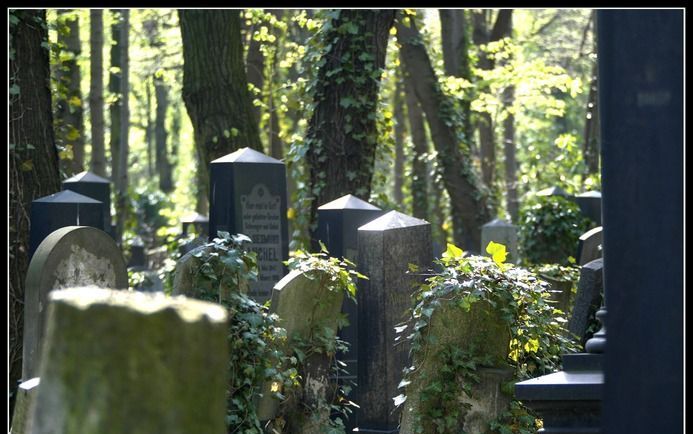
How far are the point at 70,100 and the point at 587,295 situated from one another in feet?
29.2

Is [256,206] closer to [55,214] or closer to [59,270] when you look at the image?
[55,214]

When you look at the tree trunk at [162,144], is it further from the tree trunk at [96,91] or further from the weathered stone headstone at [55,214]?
the weathered stone headstone at [55,214]

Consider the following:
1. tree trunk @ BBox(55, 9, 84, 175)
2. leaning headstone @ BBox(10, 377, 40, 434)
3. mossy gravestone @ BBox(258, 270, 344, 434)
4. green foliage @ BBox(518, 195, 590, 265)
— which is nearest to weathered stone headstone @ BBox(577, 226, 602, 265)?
mossy gravestone @ BBox(258, 270, 344, 434)

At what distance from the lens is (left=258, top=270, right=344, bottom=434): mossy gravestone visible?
7312mm

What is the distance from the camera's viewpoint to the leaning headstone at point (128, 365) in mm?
2033

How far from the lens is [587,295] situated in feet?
22.7

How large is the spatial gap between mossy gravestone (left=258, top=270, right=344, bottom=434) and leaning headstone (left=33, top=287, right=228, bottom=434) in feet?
16.8

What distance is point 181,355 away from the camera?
207 centimetres

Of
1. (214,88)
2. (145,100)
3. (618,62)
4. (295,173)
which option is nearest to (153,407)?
(618,62)

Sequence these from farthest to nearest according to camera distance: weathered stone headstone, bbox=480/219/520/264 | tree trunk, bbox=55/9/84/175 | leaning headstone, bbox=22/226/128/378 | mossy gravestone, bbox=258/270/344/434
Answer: weathered stone headstone, bbox=480/219/520/264
tree trunk, bbox=55/9/84/175
mossy gravestone, bbox=258/270/344/434
leaning headstone, bbox=22/226/128/378

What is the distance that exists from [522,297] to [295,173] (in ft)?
28.6

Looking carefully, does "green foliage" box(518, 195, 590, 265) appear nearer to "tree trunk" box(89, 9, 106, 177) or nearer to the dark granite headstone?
the dark granite headstone

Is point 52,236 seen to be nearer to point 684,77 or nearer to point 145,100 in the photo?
point 684,77
